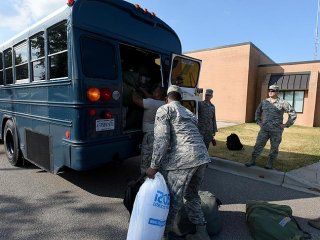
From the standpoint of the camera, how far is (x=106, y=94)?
3943 mm

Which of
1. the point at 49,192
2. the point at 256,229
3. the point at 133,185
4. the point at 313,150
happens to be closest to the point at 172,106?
the point at 133,185

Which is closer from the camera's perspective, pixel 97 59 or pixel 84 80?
pixel 84 80

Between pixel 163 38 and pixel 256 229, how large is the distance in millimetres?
3573

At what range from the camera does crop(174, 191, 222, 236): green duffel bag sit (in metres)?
3.20

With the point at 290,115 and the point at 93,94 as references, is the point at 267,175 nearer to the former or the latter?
the point at 290,115

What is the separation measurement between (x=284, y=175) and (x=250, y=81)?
1473 centimetres

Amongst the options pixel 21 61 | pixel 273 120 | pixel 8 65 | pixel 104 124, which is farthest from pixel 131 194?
pixel 8 65

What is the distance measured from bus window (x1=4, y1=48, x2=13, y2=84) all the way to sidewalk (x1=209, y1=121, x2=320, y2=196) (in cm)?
484

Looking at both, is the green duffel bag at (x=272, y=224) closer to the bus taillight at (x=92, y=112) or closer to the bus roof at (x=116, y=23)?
the bus taillight at (x=92, y=112)

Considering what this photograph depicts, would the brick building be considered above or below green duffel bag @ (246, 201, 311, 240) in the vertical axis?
above

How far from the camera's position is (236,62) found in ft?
62.8

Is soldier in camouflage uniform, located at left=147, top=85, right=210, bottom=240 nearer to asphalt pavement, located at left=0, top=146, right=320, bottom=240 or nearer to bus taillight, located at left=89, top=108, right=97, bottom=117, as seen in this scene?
asphalt pavement, located at left=0, top=146, right=320, bottom=240

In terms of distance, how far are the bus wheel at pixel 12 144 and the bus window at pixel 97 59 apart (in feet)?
8.75

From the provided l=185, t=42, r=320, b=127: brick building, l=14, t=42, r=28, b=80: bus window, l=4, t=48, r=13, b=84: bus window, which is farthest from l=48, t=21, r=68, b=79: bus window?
l=185, t=42, r=320, b=127: brick building
